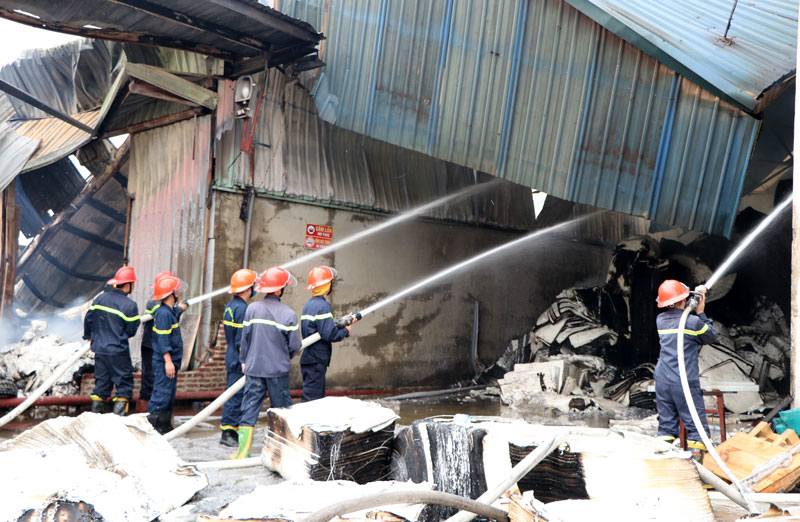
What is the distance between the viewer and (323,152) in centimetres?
1045

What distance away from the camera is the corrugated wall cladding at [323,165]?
9.54 meters

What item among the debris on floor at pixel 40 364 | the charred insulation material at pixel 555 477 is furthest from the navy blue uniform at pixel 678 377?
the debris on floor at pixel 40 364

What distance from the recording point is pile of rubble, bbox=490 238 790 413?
994 cm

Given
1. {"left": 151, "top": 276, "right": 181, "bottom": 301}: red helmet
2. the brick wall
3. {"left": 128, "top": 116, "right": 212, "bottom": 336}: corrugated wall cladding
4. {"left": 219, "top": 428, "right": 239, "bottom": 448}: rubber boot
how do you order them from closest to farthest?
{"left": 219, "top": 428, "right": 239, "bottom": 448}: rubber boot, {"left": 151, "top": 276, "right": 181, "bottom": 301}: red helmet, the brick wall, {"left": 128, "top": 116, "right": 212, "bottom": 336}: corrugated wall cladding

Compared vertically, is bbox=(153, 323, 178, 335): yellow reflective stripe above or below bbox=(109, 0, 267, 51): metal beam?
below

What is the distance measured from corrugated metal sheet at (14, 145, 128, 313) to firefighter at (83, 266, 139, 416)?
5.66 metres

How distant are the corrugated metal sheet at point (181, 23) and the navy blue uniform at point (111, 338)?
3076mm

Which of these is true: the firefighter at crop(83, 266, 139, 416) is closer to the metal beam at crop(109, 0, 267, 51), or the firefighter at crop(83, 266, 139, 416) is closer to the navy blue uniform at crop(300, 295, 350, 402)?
the navy blue uniform at crop(300, 295, 350, 402)

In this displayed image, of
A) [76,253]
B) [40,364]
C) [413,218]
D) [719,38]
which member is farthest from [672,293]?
[76,253]

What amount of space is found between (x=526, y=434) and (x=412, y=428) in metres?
0.88

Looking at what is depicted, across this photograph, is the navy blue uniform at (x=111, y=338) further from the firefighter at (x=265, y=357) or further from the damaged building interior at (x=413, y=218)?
the firefighter at (x=265, y=357)

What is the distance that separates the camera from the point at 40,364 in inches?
362

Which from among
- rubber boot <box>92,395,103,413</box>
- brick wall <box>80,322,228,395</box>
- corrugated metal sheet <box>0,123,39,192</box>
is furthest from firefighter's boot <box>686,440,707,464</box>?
corrugated metal sheet <box>0,123,39,192</box>

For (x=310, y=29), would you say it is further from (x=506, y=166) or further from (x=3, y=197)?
(x=3, y=197)
